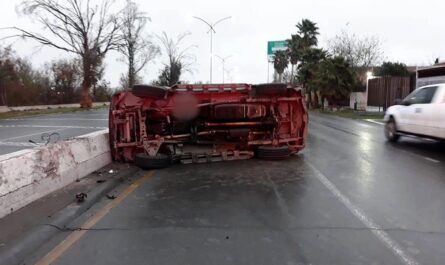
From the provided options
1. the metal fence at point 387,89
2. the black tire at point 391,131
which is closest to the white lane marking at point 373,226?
the black tire at point 391,131

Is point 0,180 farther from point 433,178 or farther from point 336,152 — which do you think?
point 336,152

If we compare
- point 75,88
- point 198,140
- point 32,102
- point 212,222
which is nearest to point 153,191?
point 212,222

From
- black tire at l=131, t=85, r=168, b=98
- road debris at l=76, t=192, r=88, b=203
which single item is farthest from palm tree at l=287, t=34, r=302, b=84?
road debris at l=76, t=192, r=88, b=203

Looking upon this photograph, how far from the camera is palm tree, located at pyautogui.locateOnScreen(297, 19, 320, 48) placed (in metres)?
66.2

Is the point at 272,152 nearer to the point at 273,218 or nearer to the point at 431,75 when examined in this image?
the point at 273,218

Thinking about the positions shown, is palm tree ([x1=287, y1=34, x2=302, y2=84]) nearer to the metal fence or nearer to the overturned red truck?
the metal fence

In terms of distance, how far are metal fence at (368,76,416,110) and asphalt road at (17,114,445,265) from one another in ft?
78.1

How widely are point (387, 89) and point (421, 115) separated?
74.8 ft

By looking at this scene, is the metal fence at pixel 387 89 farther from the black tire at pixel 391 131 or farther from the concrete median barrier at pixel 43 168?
the concrete median barrier at pixel 43 168

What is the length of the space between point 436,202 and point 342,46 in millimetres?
60159

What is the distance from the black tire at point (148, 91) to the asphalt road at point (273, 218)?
5.33 feet

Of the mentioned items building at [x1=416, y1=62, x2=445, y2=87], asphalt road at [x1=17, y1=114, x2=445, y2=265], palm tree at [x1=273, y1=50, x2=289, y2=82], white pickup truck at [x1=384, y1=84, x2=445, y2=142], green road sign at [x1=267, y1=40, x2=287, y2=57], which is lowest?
asphalt road at [x1=17, y1=114, x2=445, y2=265]

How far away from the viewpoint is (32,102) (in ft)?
162

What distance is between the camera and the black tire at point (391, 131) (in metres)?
14.0
